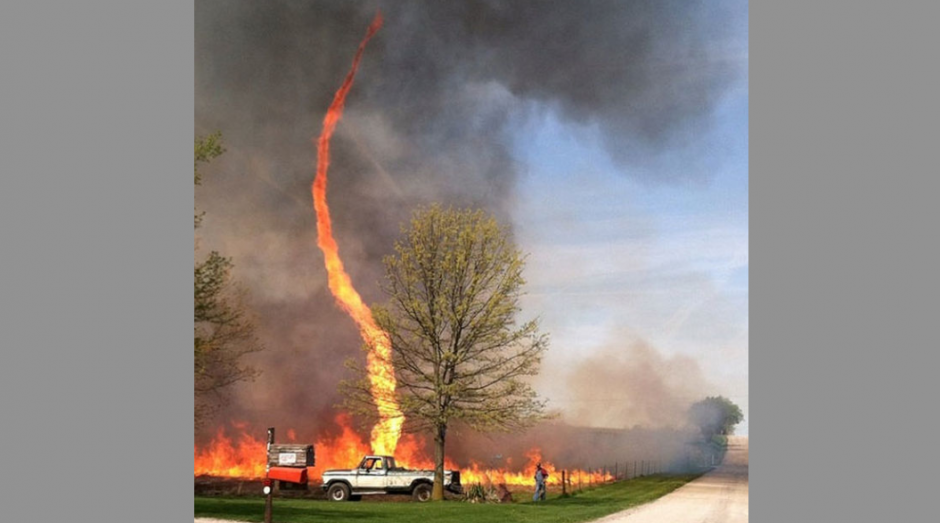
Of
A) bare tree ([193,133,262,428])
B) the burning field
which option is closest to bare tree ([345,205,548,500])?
the burning field

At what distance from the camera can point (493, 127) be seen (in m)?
18.8

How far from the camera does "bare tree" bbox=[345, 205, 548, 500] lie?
1850cm

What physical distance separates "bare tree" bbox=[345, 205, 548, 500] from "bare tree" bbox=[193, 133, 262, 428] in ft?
7.76

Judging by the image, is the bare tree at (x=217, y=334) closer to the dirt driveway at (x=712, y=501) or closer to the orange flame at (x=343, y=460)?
the orange flame at (x=343, y=460)

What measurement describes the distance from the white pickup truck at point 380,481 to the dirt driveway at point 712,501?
2.93 metres

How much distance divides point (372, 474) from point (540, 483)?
2.77 m

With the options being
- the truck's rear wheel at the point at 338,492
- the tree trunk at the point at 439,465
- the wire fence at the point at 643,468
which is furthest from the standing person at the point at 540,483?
the truck's rear wheel at the point at 338,492

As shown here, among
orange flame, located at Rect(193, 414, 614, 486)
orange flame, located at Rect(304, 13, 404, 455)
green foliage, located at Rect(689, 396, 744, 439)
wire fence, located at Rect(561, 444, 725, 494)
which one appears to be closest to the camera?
green foliage, located at Rect(689, 396, 744, 439)

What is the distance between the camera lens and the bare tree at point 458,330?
1850 cm

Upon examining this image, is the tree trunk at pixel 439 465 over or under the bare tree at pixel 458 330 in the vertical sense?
under

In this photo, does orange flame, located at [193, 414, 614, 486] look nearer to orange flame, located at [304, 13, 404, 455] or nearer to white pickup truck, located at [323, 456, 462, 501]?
white pickup truck, located at [323, 456, 462, 501]

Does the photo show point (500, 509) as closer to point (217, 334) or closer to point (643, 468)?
point (643, 468)

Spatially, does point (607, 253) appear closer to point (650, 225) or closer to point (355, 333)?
point (650, 225)

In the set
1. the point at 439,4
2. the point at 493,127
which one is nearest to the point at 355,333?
the point at 493,127
